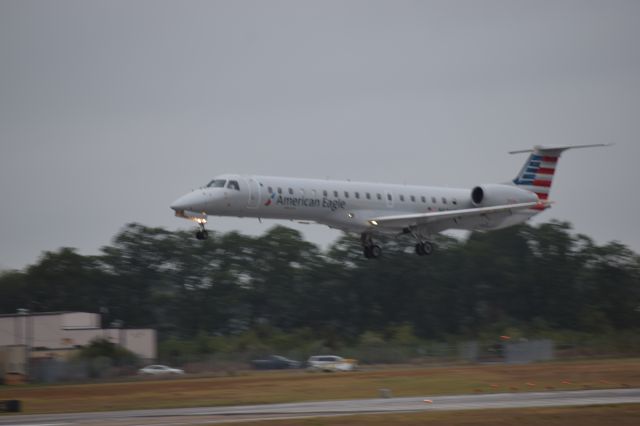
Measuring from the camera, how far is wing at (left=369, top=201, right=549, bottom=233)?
4809 centimetres

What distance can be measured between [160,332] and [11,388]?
3858 centimetres

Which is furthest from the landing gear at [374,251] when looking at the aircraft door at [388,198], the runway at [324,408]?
the runway at [324,408]

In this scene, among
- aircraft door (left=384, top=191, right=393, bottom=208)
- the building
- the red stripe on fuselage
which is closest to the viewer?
aircraft door (left=384, top=191, right=393, bottom=208)

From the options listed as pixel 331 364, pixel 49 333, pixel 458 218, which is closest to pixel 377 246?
pixel 458 218

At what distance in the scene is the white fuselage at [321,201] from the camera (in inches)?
1720

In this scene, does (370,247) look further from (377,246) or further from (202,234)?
(202,234)

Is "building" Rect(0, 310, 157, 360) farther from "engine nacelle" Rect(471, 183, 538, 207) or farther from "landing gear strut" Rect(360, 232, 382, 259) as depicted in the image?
"engine nacelle" Rect(471, 183, 538, 207)

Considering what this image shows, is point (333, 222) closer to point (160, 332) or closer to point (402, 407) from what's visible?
point (402, 407)

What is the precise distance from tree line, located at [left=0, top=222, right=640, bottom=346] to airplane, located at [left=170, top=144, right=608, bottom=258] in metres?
28.7

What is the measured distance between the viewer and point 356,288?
88125 mm

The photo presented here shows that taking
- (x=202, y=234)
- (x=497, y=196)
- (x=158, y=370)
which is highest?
(x=497, y=196)

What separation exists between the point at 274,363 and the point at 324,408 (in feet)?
82.2

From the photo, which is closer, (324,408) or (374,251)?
(324,408)

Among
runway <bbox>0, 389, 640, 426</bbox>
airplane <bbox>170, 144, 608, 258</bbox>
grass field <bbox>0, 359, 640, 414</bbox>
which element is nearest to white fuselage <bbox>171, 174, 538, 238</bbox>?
airplane <bbox>170, 144, 608, 258</bbox>
